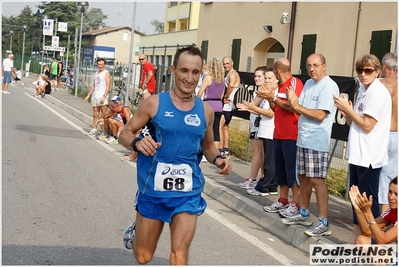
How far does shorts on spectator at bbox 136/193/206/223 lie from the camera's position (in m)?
4.96

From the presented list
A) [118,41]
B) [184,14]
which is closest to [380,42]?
[184,14]

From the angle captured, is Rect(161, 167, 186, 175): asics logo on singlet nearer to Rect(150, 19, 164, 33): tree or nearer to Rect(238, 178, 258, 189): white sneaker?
Rect(238, 178, 258, 189): white sneaker

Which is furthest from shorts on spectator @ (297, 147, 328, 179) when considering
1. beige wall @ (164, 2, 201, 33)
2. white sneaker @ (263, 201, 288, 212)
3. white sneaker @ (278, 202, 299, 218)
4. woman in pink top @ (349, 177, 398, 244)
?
beige wall @ (164, 2, 201, 33)

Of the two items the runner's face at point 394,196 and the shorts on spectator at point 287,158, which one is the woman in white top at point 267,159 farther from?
the runner's face at point 394,196

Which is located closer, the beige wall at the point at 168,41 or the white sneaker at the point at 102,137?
the white sneaker at the point at 102,137

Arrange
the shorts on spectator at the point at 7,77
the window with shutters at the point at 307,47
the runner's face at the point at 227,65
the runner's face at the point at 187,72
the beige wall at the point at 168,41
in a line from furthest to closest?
the beige wall at the point at 168,41
the shorts on spectator at the point at 7,77
the window with shutters at the point at 307,47
the runner's face at the point at 227,65
the runner's face at the point at 187,72

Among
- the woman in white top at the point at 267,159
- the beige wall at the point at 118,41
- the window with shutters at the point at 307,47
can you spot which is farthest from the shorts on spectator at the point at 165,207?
the beige wall at the point at 118,41

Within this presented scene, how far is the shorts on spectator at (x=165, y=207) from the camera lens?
16.3 ft

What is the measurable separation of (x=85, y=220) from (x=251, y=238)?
1927mm

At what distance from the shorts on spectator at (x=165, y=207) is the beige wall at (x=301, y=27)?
13.5m

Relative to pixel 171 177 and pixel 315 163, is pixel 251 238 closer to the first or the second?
pixel 315 163

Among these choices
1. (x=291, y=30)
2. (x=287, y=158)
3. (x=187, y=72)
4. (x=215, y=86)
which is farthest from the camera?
(x=291, y=30)

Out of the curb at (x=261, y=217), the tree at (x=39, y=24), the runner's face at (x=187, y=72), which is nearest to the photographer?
the runner's face at (x=187, y=72)

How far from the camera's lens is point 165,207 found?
500 centimetres
